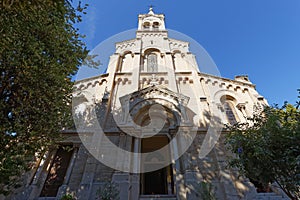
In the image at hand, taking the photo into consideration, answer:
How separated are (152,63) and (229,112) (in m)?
8.44

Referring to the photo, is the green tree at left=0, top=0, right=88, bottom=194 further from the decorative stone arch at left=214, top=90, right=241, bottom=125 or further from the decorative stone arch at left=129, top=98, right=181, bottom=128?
the decorative stone arch at left=214, top=90, right=241, bottom=125

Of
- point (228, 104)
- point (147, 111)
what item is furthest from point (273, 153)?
point (228, 104)

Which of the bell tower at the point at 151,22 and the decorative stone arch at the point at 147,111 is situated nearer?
the decorative stone arch at the point at 147,111

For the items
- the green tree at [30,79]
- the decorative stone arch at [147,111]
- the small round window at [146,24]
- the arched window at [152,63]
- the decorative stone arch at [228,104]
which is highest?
the small round window at [146,24]

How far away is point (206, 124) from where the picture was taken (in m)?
10.9

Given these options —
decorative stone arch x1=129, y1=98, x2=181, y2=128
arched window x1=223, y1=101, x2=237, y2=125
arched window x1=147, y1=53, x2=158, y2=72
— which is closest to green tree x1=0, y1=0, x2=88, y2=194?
decorative stone arch x1=129, y1=98, x2=181, y2=128

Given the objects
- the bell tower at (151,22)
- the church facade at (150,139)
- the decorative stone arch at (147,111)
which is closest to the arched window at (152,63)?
the church facade at (150,139)

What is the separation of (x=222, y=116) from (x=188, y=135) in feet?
11.4

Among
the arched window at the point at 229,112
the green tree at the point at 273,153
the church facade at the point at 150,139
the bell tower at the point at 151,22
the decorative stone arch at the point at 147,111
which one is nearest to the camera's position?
the green tree at the point at 273,153

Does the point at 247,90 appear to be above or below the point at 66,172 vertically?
above

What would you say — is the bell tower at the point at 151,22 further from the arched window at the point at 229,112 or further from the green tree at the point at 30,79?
the green tree at the point at 30,79

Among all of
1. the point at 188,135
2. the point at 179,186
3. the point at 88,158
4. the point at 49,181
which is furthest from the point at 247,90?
the point at 49,181

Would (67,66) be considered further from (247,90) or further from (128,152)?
(247,90)

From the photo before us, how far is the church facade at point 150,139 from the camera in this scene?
830 centimetres
